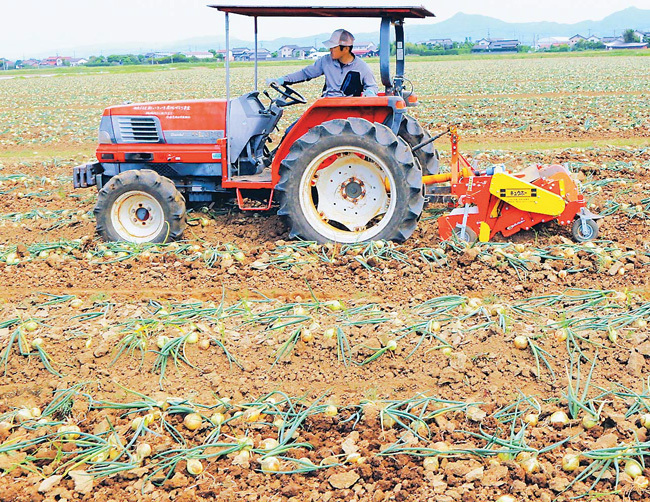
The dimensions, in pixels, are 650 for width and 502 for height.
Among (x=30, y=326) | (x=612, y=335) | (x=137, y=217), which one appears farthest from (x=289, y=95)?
(x=612, y=335)

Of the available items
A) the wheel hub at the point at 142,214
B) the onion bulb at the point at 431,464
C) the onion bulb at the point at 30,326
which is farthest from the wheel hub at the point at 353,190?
the onion bulb at the point at 431,464

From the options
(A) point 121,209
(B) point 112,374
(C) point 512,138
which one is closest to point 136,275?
(A) point 121,209

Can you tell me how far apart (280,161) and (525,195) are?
7.65 ft

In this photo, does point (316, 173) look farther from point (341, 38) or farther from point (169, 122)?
point (169, 122)

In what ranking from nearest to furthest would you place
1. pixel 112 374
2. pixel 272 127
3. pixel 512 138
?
pixel 112 374, pixel 272 127, pixel 512 138

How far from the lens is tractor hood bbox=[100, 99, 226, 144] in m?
7.11

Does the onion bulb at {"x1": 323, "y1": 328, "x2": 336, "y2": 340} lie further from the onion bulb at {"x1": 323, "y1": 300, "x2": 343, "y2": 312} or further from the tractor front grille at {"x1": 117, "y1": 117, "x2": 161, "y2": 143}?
the tractor front grille at {"x1": 117, "y1": 117, "x2": 161, "y2": 143}

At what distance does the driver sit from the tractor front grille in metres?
1.37

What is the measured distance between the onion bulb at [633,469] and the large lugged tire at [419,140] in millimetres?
4580

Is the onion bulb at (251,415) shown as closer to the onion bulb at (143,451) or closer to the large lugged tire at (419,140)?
the onion bulb at (143,451)

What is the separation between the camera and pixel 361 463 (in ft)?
11.6

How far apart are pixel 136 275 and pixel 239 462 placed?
3040mm

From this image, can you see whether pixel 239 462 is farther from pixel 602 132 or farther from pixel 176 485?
pixel 602 132

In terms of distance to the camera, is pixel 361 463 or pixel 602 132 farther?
pixel 602 132
